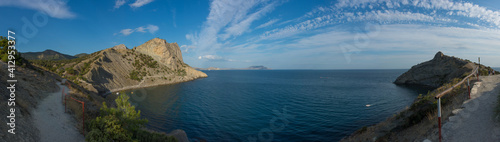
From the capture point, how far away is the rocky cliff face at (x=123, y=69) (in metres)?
53.2

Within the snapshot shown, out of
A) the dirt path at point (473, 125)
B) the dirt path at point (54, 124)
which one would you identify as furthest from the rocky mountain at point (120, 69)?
the dirt path at point (473, 125)

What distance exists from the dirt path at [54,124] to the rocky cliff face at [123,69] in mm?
31233

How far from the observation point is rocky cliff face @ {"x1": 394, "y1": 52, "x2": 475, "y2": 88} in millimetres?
45559

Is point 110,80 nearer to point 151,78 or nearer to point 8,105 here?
point 151,78

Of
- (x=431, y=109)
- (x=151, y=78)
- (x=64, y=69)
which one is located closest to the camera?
(x=431, y=109)

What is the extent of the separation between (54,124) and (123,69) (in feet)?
233

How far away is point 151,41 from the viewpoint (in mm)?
117750

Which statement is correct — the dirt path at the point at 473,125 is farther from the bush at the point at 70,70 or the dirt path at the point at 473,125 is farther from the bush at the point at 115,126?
the bush at the point at 70,70

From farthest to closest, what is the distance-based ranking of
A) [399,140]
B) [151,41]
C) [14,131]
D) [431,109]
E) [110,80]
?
[151,41] → [110,80] → [431,109] → [399,140] → [14,131]

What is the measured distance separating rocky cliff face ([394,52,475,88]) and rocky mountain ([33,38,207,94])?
277 feet

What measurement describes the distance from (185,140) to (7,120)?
1081 centimetres

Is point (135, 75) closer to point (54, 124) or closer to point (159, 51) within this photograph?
point (159, 51)

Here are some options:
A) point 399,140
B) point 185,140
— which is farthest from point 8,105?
point 399,140

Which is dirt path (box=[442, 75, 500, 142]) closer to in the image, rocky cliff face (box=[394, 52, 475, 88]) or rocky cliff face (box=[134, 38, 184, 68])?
rocky cliff face (box=[394, 52, 475, 88])
